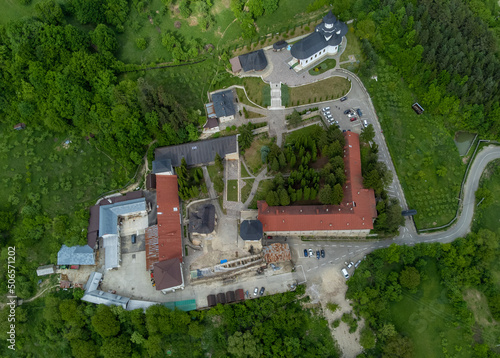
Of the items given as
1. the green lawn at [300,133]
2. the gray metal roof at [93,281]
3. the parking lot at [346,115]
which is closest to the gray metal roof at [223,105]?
the green lawn at [300,133]

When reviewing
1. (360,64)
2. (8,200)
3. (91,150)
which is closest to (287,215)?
(360,64)

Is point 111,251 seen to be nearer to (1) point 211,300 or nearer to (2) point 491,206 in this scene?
(1) point 211,300

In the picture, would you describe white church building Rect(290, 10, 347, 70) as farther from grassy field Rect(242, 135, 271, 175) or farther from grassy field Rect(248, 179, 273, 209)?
grassy field Rect(248, 179, 273, 209)

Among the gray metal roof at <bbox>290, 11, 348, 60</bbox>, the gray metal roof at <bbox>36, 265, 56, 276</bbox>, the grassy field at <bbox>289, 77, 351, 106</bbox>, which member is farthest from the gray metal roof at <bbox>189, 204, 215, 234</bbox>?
the gray metal roof at <bbox>290, 11, 348, 60</bbox>

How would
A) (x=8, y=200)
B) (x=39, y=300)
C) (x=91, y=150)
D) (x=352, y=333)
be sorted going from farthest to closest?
(x=91, y=150)
(x=8, y=200)
(x=39, y=300)
(x=352, y=333)

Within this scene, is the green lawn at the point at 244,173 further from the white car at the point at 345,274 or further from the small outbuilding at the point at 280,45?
the small outbuilding at the point at 280,45

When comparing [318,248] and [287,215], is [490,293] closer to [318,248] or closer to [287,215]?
[318,248]
